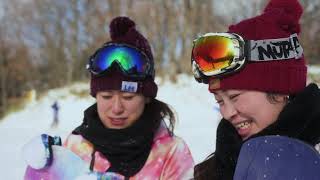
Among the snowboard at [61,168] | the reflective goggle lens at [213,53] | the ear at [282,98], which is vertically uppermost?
the reflective goggle lens at [213,53]

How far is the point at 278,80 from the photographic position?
1.76 meters

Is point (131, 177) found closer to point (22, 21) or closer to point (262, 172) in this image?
point (262, 172)

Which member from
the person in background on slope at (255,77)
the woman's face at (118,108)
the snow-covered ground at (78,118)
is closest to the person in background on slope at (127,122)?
the woman's face at (118,108)

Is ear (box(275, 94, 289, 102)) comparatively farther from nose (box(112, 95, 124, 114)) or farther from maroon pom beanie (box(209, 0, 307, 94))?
nose (box(112, 95, 124, 114))

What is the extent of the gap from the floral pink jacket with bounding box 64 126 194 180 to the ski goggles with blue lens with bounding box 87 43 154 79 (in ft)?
1.18

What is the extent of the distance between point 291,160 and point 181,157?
4.45 feet

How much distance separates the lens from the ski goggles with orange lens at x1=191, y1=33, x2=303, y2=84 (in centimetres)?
180

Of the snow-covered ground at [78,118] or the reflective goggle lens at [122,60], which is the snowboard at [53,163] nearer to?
the reflective goggle lens at [122,60]

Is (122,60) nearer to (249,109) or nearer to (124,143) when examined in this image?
(124,143)

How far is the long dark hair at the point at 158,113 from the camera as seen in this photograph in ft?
9.33

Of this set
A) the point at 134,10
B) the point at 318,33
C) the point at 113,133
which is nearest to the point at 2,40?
the point at 134,10

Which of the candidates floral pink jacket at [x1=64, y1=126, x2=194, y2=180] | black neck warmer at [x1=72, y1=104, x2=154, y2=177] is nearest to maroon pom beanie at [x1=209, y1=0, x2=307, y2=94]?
floral pink jacket at [x1=64, y1=126, x2=194, y2=180]

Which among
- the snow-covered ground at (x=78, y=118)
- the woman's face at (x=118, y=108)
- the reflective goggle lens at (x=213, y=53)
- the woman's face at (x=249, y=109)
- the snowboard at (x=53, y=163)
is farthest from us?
the snow-covered ground at (x=78, y=118)

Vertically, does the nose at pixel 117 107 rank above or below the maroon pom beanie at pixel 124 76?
below
